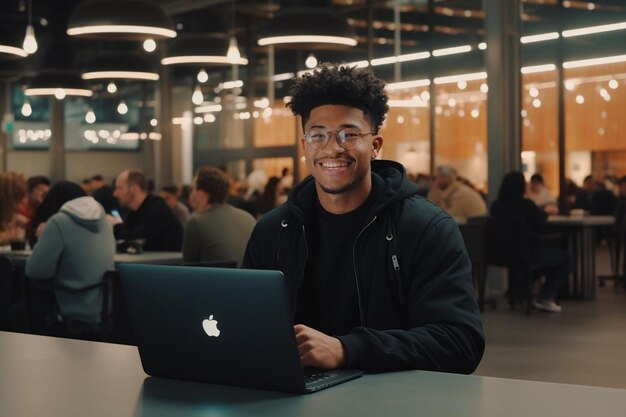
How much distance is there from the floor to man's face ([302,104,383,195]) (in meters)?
3.84

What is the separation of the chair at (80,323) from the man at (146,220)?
1.75 meters

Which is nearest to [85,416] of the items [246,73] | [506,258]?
[506,258]

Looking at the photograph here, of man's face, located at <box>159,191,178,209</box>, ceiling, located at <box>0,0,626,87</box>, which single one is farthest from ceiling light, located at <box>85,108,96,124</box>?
man's face, located at <box>159,191,178,209</box>

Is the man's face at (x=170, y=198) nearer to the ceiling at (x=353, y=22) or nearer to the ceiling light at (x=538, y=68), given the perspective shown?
the ceiling at (x=353, y=22)

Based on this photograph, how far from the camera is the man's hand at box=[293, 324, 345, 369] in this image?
2.16m

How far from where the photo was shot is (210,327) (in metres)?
2.05

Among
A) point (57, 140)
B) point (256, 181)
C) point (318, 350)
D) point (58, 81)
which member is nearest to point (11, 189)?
point (58, 81)

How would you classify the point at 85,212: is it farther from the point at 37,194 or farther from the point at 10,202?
the point at 37,194

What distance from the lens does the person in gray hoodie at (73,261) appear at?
5809 millimetres

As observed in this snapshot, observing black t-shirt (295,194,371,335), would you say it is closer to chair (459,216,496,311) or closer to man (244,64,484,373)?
man (244,64,484,373)

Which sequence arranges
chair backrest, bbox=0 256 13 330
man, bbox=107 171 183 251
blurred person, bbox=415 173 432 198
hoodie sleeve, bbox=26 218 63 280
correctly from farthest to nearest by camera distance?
blurred person, bbox=415 173 432 198, man, bbox=107 171 183 251, hoodie sleeve, bbox=26 218 63 280, chair backrest, bbox=0 256 13 330

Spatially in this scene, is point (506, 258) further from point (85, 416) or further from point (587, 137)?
point (85, 416)

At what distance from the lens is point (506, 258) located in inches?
398

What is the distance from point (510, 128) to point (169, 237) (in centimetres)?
543
